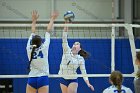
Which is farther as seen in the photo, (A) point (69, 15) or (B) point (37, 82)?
(A) point (69, 15)

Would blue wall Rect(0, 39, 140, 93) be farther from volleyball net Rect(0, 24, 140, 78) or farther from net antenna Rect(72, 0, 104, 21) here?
net antenna Rect(72, 0, 104, 21)

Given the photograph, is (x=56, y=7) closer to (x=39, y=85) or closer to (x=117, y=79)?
(x=39, y=85)

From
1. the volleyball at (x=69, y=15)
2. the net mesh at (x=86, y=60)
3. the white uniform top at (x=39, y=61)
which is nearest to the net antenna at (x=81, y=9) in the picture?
the net mesh at (x=86, y=60)

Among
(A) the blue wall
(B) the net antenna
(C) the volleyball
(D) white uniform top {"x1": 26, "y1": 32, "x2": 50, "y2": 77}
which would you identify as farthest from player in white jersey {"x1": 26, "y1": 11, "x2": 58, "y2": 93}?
(B) the net antenna

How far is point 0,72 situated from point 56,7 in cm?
325

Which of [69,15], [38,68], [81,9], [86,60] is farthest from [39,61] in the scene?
[81,9]

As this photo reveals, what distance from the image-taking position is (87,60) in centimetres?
870

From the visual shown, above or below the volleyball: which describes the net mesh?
below

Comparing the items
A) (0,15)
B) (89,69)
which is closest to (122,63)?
(89,69)

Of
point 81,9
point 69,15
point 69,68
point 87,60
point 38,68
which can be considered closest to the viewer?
point 38,68

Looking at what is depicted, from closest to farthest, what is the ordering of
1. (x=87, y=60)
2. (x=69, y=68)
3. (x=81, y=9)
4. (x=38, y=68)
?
(x=38, y=68), (x=69, y=68), (x=87, y=60), (x=81, y=9)

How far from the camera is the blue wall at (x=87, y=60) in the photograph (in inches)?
338

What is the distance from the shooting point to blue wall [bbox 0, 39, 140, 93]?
28.1 ft

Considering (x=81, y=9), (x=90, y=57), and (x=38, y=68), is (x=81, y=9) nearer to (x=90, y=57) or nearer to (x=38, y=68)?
(x=90, y=57)
